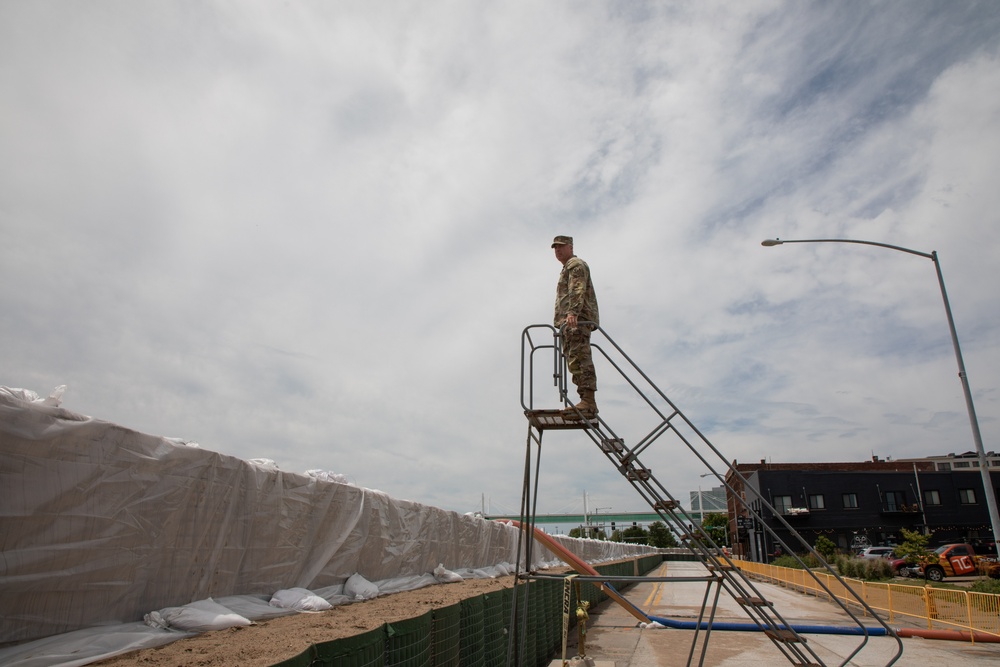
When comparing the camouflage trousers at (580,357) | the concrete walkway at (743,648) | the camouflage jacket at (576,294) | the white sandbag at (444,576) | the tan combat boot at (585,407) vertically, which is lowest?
the concrete walkway at (743,648)

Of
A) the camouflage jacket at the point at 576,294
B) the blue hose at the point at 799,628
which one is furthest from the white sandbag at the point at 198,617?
the blue hose at the point at 799,628

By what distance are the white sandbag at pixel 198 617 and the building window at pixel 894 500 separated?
6177 cm

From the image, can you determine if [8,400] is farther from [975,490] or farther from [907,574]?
[975,490]

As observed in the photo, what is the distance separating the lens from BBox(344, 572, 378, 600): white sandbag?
10.1 meters

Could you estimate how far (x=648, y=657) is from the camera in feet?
41.7

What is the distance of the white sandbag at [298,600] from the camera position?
25.8ft

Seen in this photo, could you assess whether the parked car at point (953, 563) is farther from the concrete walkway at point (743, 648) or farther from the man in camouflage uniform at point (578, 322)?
the man in camouflage uniform at point (578, 322)

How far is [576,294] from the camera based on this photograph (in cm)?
732

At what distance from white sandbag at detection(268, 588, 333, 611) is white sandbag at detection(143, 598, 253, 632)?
1064 mm

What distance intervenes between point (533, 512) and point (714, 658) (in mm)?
8081

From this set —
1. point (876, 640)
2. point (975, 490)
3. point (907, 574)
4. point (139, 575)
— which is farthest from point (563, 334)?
point (975, 490)

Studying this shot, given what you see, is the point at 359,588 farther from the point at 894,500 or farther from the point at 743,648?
Result: the point at 894,500

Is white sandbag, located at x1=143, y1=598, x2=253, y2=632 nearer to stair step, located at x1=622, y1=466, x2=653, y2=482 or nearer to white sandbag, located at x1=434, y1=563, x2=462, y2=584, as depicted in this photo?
stair step, located at x1=622, y1=466, x2=653, y2=482

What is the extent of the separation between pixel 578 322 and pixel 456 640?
3.60 m
